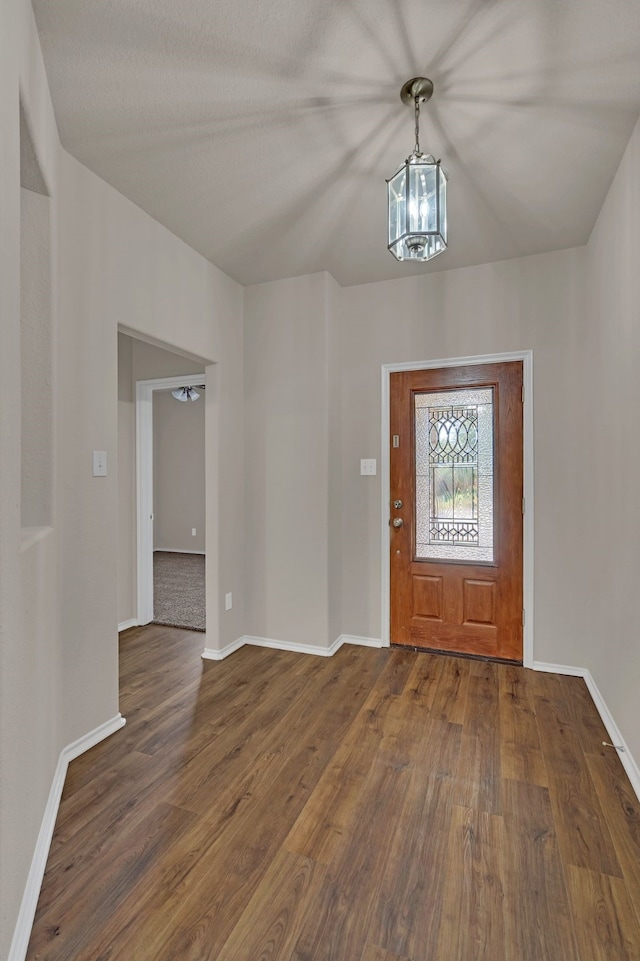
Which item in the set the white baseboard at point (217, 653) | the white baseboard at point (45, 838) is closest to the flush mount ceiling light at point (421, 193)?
the white baseboard at point (45, 838)

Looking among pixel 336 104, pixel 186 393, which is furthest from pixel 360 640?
pixel 186 393

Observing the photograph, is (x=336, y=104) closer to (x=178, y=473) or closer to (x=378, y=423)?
(x=378, y=423)

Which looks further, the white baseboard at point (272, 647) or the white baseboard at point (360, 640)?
the white baseboard at point (360, 640)

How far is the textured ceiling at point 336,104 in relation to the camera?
1510mm

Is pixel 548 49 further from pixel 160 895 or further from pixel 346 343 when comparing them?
pixel 160 895

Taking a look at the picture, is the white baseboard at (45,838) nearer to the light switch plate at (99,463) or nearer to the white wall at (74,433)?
the white wall at (74,433)

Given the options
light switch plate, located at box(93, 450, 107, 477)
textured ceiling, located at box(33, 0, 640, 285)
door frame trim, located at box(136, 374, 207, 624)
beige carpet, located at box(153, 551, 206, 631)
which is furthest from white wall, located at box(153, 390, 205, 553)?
light switch plate, located at box(93, 450, 107, 477)

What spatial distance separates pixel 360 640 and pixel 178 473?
5439mm

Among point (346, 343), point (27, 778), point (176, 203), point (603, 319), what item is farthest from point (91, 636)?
point (603, 319)

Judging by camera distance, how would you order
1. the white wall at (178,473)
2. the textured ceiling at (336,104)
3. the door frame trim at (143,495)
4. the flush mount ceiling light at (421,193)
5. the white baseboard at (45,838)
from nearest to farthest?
the white baseboard at (45,838), the textured ceiling at (336,104), the flush mount ceiling light at (421,193), the door frame trim at (143,495), the white wall at (178,473)

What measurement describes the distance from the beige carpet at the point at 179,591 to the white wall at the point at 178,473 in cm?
49

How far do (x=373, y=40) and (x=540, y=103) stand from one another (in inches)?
28.3

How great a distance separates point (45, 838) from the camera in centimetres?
162

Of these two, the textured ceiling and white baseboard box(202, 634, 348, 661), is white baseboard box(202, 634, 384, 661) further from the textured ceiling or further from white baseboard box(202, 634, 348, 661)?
the textured ceiling
